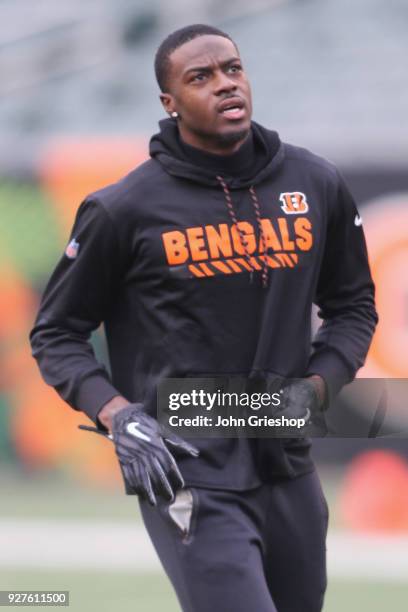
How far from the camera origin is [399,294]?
8.42 m

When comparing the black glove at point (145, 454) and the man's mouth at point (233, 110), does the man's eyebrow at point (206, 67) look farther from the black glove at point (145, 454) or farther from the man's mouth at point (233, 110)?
the black glove at point (145, 454)

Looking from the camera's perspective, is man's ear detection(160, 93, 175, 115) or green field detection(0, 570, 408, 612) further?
green field detection(0, 570, 408, 612)

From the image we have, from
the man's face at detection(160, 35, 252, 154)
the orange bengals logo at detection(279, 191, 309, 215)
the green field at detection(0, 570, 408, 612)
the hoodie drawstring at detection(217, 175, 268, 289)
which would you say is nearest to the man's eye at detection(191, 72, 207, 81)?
the man's face at detection(160, 35, 252, 154)

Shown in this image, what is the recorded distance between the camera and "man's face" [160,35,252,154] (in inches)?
145

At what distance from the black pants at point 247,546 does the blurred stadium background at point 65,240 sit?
128 cm

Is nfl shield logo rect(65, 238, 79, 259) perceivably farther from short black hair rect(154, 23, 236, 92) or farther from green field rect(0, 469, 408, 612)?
green field rect(0, 469, 408, 612)

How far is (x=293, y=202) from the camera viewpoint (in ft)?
12.5

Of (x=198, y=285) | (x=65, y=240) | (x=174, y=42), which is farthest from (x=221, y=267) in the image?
(x=65, y=240)

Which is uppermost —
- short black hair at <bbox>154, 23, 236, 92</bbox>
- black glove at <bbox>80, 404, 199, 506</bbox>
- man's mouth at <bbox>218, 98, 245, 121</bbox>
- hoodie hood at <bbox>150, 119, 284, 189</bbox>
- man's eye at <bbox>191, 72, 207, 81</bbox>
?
short black hair at <bbox>154, 23, 236, 92</bbox>

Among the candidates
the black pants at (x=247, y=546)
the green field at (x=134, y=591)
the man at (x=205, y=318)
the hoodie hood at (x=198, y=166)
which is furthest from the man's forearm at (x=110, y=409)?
the green field at (x=134, y=591)

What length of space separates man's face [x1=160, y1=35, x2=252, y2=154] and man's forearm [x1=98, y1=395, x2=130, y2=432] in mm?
662

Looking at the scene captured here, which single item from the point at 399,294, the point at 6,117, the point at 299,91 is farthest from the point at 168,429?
the point at 6,117

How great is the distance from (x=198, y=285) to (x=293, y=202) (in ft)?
1.13

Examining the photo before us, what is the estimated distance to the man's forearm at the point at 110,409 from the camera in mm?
3633
